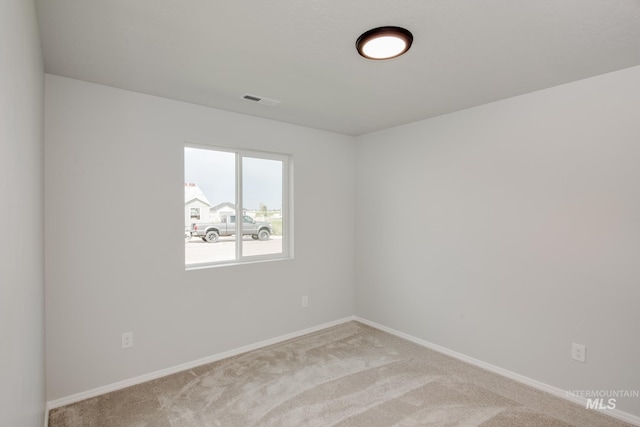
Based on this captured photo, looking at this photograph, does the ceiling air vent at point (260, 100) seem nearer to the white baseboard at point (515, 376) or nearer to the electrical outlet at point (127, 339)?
the electrical outlet at point (127, 339)

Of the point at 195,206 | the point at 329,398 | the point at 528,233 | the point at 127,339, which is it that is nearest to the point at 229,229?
the point at 195,206

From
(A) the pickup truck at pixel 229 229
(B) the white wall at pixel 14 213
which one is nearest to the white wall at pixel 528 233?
(A) the pickup truck at pixel 229 229

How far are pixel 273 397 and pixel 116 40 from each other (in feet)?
8.95

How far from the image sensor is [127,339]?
2744mm

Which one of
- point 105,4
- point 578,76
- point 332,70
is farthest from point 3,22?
point 578,76

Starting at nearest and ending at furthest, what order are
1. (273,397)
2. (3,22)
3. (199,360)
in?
1. (3,22)
2. (273,397)
3. (199,360)

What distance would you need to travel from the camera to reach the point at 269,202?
3.82 m

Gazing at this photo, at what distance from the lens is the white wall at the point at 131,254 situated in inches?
97.4

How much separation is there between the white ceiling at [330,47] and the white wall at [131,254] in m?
0.30

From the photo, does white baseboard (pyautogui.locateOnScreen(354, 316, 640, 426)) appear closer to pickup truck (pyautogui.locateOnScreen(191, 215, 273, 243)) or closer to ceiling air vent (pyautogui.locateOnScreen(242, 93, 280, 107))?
pickup truck (pyautogui.locateOnScreen(191, 215, 273, 243))

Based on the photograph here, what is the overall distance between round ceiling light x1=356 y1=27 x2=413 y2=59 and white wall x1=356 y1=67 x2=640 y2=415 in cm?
154

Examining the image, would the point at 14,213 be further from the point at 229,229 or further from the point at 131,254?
the point at 229,229

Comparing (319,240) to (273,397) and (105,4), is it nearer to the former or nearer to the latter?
(273,397)

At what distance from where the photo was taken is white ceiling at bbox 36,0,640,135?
65.7 inches
